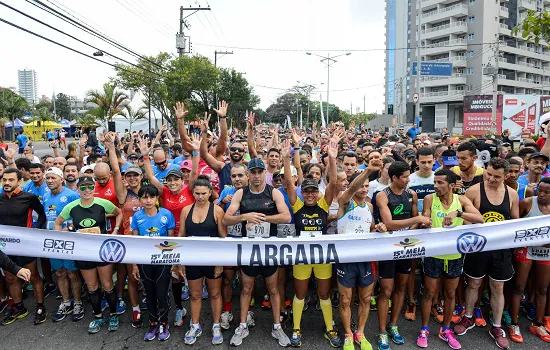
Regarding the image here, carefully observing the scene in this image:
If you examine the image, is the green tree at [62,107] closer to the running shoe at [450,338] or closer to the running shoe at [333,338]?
the running shoe at [333,338]

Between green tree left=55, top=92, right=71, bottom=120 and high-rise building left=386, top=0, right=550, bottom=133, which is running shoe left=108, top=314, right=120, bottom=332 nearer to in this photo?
high-rise building left=386, top=0, right=550, bottom=133

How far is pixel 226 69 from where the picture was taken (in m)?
40.7

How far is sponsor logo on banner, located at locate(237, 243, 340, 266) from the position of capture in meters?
4.35

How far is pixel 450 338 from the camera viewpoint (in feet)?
14.4

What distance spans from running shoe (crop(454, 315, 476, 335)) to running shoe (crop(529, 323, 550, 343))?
0.63 meters

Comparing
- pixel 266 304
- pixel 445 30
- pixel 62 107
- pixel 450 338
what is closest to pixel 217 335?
pixel 266 304

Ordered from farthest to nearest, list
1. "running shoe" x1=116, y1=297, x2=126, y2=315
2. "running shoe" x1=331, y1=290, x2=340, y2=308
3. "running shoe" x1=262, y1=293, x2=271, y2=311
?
"running shoe" x1=331, y1=290, x2=340, y2=308, "running shoe" x1=262, y1=293, x2=271, y2=311, "running shoe" x1=116, y1=297, x2=126, y2=315

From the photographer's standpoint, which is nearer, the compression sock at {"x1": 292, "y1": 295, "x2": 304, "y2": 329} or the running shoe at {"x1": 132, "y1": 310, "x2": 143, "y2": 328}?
the compression sock at {"x1": 292, "y1": 295, "x2": 304, "y2": 329}

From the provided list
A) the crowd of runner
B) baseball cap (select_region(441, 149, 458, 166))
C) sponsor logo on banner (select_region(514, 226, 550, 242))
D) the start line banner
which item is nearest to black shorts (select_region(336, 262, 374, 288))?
the crowd of runner

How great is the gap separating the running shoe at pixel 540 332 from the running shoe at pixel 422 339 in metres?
1.30

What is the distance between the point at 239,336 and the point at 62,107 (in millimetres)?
102104

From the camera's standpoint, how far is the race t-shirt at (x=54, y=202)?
207 inches

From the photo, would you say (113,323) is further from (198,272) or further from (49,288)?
(49,288)

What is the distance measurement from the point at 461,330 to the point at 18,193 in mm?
5752
